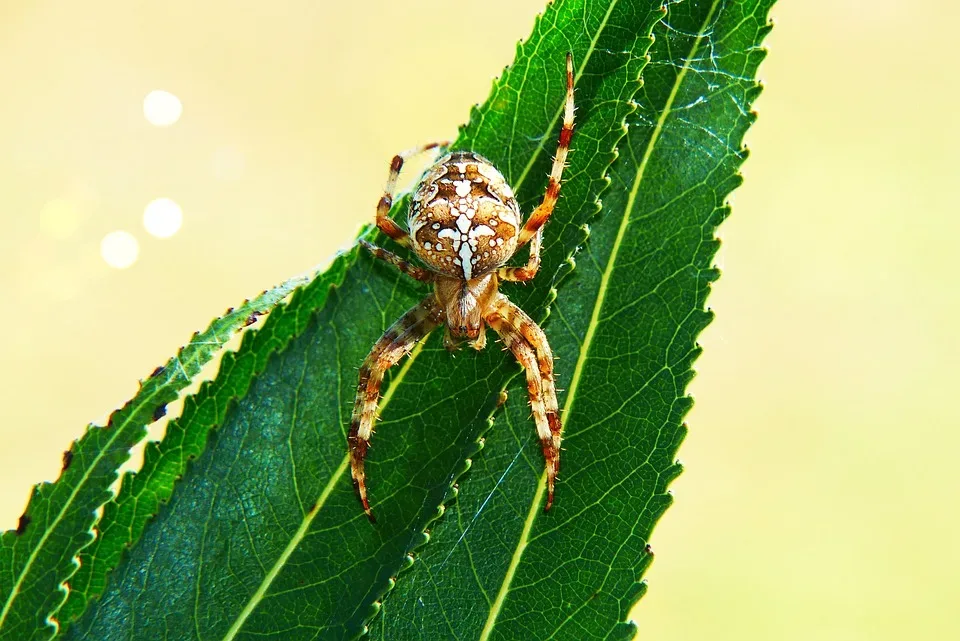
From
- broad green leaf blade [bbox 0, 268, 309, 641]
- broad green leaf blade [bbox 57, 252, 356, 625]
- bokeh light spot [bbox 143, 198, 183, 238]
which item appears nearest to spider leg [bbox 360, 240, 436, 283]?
broad green leaf blade [bbox 57, 252, 356, 625]

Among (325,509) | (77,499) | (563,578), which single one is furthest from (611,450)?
(77,499)

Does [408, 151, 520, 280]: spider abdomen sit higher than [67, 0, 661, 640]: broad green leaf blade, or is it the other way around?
[408, 151, 520, 280]: spider abdomen

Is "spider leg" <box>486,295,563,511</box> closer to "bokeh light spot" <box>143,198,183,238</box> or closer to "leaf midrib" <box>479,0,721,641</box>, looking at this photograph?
"leaf midrib" <box>479,0,721,641</box>

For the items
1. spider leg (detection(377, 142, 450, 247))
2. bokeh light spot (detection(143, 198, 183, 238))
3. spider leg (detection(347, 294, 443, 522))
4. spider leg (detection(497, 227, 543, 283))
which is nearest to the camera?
spider leg (detection(347, 294, 443, 522))

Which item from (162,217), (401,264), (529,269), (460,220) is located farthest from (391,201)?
(162,217)

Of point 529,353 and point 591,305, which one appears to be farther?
point 529,353

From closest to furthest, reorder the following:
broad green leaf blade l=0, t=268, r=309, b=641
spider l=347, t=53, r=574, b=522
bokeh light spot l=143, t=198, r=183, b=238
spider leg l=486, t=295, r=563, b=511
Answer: broad green leaf blade l=0, t=268, r=309, b=641 → spider leg l=486, t=295, r=563, b=511 → spider l=347, t=53, r=574, b=522 → bokeh light spot l=143, t=198, r=183, b=238

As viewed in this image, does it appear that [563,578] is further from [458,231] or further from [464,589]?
[458,231]
